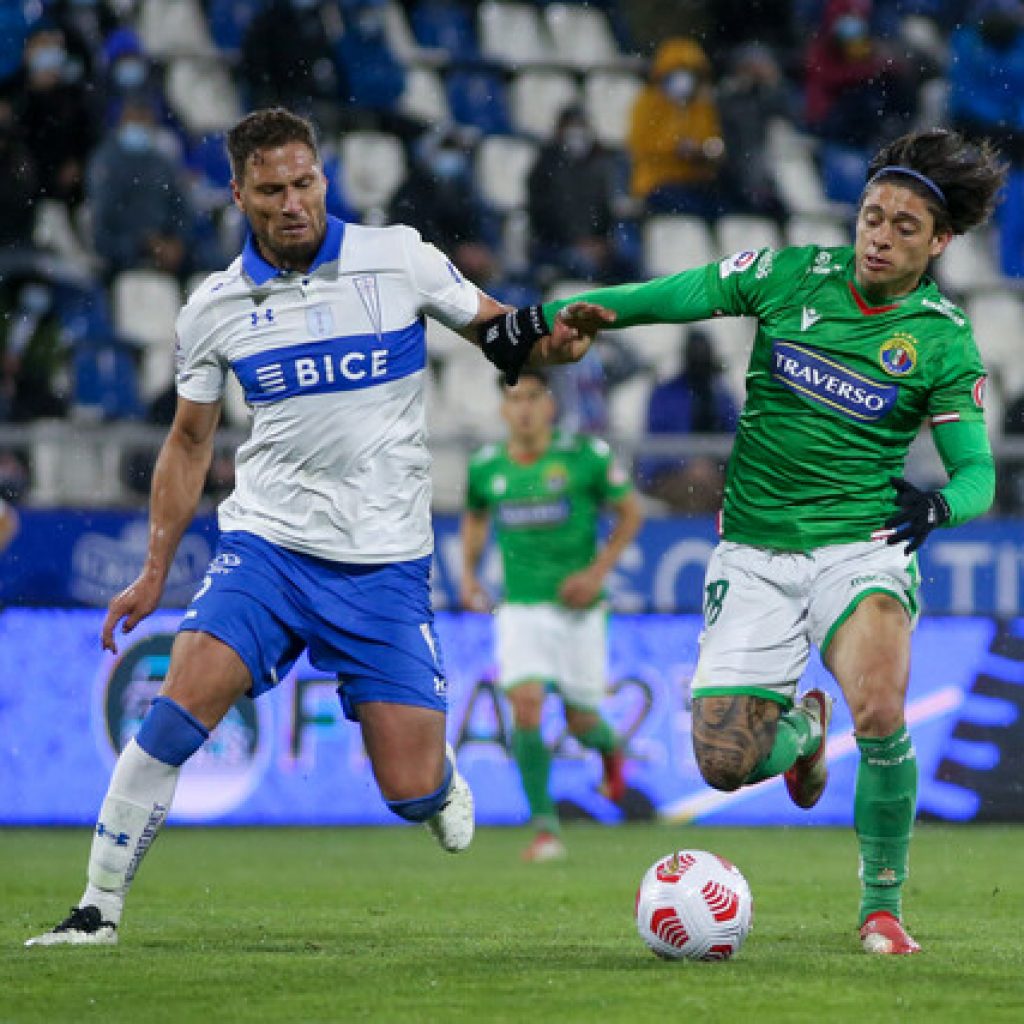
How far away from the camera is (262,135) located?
620 centimetres

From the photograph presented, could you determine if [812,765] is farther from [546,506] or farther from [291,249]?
[546,506]

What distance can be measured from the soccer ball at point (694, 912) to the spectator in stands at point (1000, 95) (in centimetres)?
1033

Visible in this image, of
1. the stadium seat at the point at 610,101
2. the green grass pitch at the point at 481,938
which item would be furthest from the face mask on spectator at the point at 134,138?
the green grass pitch at the point at 481,938

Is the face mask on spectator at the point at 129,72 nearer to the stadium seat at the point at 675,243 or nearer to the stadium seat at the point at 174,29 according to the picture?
the stadium seat at the point at 174,29

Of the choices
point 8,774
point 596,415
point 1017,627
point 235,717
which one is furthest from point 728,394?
point 8,774

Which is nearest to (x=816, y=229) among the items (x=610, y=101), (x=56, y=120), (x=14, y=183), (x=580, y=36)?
(x=610, y=101)

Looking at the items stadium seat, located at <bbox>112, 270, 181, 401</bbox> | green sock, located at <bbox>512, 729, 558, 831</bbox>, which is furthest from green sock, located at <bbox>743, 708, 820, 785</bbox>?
stadium seat, located at <bbox>112, 270, 181, 401</bbox>

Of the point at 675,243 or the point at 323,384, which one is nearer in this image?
the point at 323,384

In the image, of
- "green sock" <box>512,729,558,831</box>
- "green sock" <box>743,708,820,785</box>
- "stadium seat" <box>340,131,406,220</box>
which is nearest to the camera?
"green sock" <box>743,708,820,785</box>

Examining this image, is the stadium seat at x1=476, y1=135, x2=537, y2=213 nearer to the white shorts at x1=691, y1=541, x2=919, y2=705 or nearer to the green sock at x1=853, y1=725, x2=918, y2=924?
the white shorts at x1=691, y1=541, x2=919, y2=705

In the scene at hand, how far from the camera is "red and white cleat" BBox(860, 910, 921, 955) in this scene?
6.14 m

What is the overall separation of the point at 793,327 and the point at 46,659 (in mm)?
6017

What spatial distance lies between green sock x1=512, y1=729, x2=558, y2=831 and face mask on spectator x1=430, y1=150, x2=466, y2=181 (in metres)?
5.30

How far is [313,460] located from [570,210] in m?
8.68
